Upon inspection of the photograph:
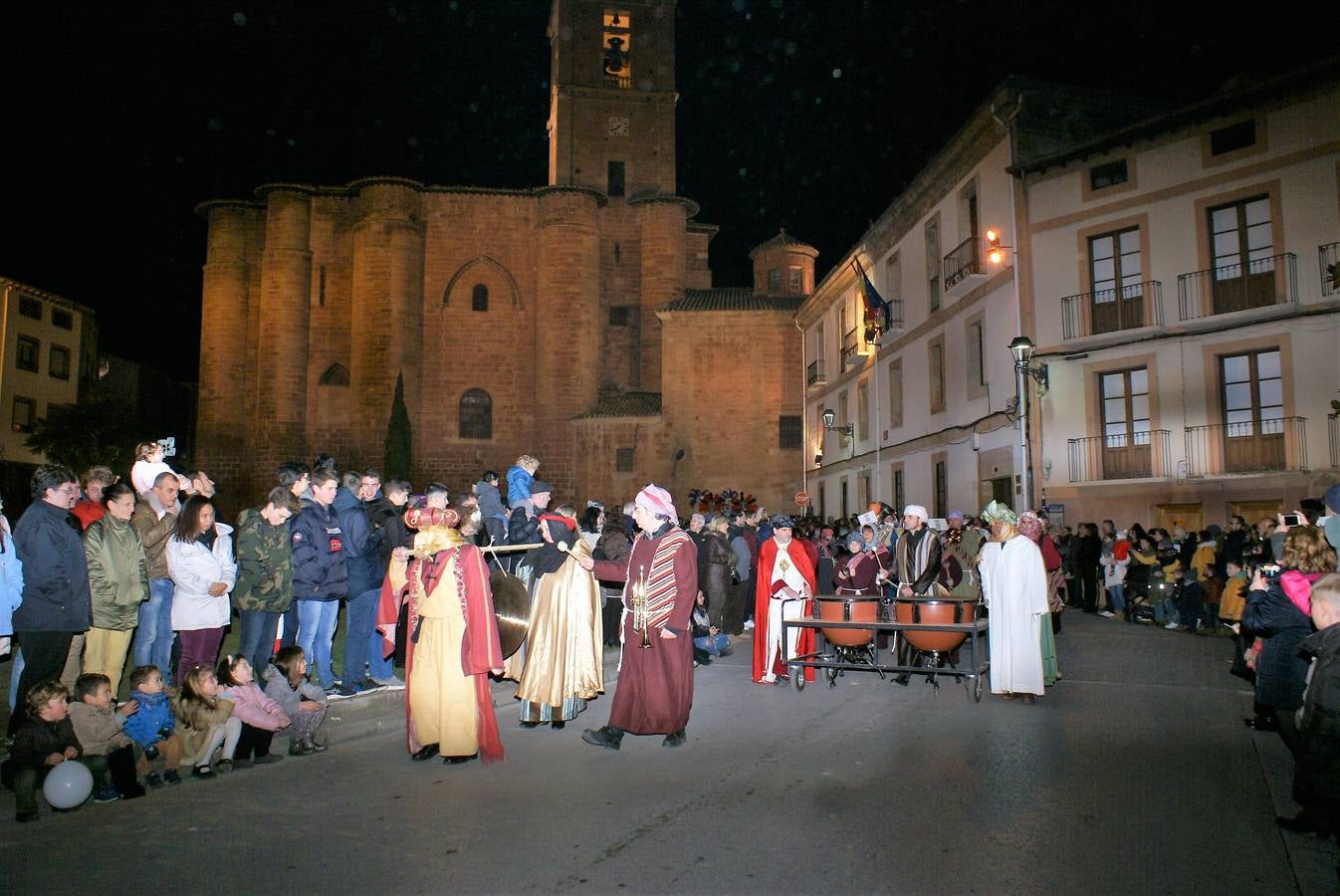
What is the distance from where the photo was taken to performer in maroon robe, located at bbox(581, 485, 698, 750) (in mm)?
6871

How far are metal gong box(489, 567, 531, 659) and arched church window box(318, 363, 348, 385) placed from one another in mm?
36552

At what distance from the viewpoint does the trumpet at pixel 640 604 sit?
6.94 m

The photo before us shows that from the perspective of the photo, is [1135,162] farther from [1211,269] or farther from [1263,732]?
[1263,732]

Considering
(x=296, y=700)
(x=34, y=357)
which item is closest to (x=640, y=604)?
(x=296, y=700)

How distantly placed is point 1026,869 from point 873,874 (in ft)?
2.41

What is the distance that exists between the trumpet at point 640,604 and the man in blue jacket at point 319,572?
279 cm

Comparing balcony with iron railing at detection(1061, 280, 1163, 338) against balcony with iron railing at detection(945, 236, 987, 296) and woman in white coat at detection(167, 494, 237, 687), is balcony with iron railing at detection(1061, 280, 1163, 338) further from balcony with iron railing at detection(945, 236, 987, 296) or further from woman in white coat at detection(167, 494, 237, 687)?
woman in white coat at detection(167, 494, 237, 687)

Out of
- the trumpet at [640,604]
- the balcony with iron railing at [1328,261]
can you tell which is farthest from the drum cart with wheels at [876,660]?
the balcony with iron railing at [1328,261]

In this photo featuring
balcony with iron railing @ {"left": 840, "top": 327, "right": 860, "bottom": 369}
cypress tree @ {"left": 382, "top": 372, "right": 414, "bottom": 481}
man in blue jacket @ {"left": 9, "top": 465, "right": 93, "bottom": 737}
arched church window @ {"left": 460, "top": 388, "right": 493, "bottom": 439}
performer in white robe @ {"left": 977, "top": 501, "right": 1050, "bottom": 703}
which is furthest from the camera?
arched church window @ {"left": 460, "top": 388, "right": 493, "bottom": 439}

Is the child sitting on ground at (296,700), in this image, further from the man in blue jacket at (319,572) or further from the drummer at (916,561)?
the drummer at (916,561)

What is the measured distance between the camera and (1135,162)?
19.6 meters

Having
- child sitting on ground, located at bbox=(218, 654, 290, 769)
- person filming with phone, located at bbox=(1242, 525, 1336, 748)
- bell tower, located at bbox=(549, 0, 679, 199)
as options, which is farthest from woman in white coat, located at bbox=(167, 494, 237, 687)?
bell tower, located at bbox=(549, 0, 679, 199)

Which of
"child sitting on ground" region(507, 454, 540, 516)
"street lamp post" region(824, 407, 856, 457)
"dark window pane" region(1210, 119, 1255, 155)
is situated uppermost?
"dark window pane" region(1210, 119, 1255, 155)

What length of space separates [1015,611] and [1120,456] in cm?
1259
